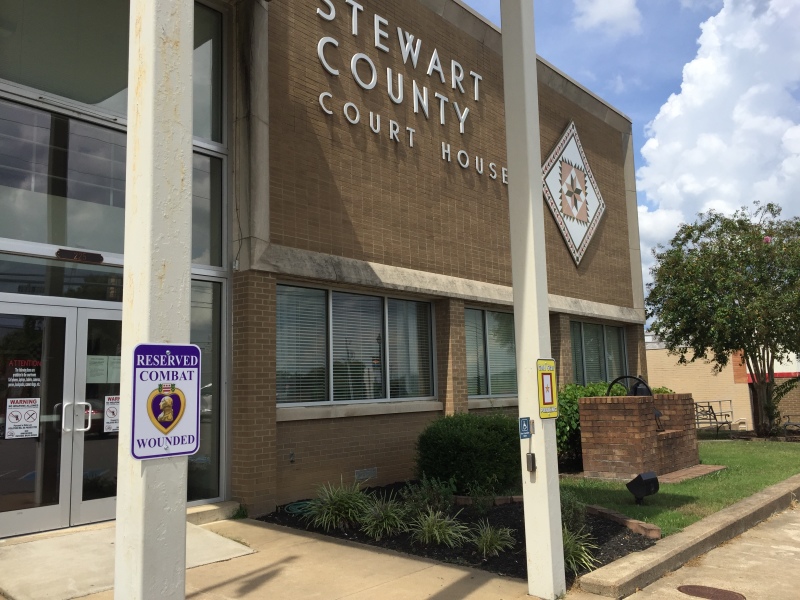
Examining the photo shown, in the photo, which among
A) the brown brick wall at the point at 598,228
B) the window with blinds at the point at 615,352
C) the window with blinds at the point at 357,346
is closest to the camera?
the window with blinds at the point at 357,346

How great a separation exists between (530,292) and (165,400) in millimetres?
3601

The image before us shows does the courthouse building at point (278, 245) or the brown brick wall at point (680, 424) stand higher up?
the courthouse building at point (278, 245)

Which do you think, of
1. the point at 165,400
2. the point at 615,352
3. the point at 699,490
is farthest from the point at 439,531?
the point at 615,352

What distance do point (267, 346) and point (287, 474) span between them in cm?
175

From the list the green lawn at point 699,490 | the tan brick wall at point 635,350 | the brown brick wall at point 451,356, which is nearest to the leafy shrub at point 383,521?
the green lawn at point 699,490

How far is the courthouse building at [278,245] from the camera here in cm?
758

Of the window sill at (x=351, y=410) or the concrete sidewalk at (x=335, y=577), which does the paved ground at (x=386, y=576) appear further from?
the window sill at (x=351, y=410)

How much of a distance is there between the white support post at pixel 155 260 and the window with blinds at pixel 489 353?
1006 cm

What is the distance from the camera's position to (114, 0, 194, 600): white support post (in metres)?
3.21

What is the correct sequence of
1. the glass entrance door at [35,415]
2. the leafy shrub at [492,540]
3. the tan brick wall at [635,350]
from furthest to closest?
the tan brick wall at [635,350] < the glass entrance door at [35,415] < the leafy shrub at [492,540]

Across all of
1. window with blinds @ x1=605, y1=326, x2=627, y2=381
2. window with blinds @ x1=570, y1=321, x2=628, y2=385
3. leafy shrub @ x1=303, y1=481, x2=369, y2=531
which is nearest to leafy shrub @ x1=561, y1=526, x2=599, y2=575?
leafy shrub @ x1=303, y1=481, x2=369, y2=531

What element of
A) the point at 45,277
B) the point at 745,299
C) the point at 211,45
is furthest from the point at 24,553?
the point at 745,299

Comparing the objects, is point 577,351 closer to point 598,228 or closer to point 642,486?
point 598,228

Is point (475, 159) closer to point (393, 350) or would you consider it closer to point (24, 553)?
point (393, 350)
